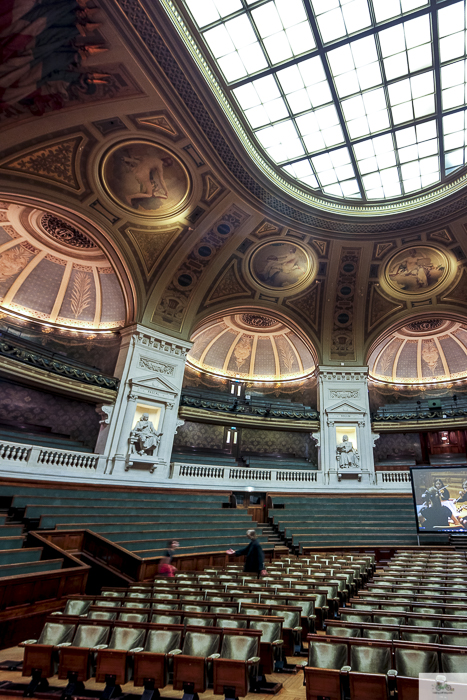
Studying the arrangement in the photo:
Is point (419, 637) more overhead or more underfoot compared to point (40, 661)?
more overhead

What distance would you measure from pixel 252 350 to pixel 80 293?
33.1ft

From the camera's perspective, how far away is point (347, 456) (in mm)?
16438

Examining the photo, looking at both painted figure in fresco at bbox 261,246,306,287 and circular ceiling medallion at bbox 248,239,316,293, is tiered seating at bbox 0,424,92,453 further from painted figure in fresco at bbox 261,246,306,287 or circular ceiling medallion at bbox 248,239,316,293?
painted figure in fresco at bbox 261,246,306,287

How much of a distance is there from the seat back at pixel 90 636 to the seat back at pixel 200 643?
0.80 meters

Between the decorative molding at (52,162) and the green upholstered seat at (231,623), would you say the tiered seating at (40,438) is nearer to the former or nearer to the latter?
the decorative molding at (52,162)

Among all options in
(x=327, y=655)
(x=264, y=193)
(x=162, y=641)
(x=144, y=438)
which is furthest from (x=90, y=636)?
(x=264, y=193)

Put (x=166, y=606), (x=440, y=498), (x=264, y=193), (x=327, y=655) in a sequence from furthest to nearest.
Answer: (x=264, y=193), (x=440, y=498), (x=166, y=606), (x=327, y=655)

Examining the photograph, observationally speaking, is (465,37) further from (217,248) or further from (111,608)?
(111,608)

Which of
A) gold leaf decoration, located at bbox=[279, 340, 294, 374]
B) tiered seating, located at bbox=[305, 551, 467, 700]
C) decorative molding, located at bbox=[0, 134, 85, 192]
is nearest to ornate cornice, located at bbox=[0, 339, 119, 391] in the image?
decorative molding, located at bbox=[0, 134, 85, 192]

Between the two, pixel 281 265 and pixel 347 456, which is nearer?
pixel 347 456

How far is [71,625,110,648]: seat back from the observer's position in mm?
3482

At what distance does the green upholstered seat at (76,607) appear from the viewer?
446 centimetres

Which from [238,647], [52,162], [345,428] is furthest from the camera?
[345,428]

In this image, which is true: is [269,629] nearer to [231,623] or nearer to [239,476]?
[231,623]
